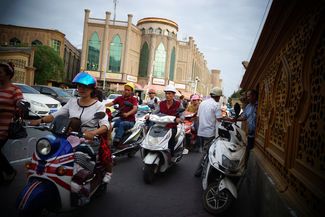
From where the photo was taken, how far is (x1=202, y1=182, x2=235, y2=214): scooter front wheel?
11.6 feet

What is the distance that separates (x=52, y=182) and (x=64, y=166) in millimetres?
181

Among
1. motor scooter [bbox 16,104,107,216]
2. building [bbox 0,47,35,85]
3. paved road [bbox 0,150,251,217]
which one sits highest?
building [bbox 0,47,35,85]

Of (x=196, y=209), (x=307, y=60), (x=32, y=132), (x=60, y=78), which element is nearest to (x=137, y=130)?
(x=196, y=209)

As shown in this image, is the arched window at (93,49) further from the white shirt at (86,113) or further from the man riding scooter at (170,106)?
the white shirt at (86,113)

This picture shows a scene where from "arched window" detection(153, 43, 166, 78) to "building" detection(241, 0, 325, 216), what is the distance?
4648 centimetres

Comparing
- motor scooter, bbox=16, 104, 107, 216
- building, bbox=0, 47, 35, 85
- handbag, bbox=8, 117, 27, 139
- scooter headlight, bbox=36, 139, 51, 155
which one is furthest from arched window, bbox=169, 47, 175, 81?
scooter headlight, bbox=36, 139, 51, 155

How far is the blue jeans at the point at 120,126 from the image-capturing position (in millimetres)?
5883

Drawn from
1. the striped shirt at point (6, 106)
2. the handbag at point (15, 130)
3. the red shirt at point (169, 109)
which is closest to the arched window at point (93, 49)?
the red shirt at point (169, 109)

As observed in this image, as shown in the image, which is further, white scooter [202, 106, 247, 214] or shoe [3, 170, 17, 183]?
shoe [3, 170, 17, 183]

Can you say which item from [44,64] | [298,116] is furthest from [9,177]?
[44,64]

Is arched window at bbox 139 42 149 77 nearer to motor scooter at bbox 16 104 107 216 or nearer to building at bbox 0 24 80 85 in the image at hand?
building at bbox 0 24 80 85

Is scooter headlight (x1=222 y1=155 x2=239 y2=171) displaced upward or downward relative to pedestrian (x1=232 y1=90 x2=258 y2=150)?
downward

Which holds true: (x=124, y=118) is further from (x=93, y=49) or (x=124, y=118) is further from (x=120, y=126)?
(x=93, y=49)

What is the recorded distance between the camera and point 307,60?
8.87 ft
